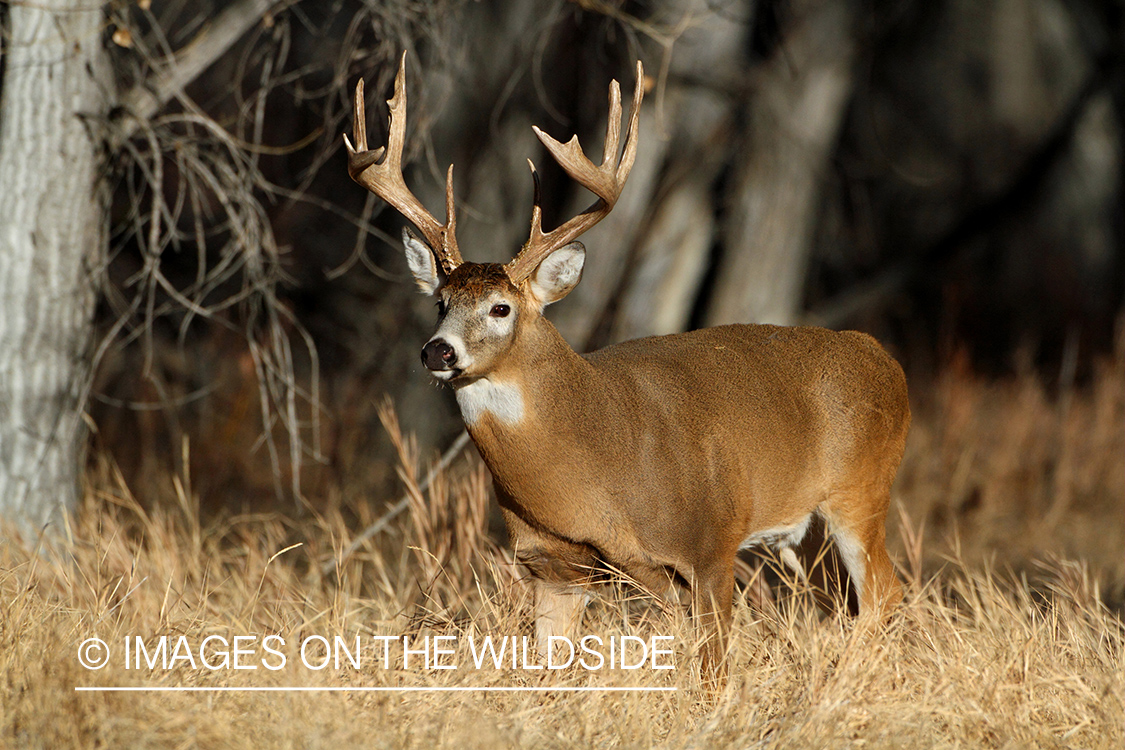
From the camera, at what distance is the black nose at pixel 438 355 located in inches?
147

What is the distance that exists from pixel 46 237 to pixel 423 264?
1754 mm

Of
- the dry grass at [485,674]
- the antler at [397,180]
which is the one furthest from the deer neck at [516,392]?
the dry grass at [485,674]

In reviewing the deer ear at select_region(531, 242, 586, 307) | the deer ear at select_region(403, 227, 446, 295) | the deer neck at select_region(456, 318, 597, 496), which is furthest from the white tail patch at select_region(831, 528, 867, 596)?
the deer ear at select_region(403, 227, 446, 295)

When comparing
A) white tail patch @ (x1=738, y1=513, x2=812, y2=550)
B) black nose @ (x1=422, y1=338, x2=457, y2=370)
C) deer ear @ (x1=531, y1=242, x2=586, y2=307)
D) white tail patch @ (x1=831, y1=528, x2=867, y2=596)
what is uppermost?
deer ear @ (x1=531, y1=242, x2=586, y2=307)

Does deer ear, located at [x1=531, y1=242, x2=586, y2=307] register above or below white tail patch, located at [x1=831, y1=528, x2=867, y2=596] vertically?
above

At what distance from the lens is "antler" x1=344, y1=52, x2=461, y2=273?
166 inches

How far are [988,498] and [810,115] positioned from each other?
2.80 meters

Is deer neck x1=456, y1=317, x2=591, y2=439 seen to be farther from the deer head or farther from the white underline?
the white underline

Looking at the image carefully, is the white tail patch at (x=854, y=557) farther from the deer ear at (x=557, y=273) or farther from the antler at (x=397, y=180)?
the antler at (x=397, y=180)

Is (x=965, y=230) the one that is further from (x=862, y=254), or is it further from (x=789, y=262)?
(x=862, y=254)

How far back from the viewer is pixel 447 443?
27.8 ft

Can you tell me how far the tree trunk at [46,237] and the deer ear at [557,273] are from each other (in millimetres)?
2143

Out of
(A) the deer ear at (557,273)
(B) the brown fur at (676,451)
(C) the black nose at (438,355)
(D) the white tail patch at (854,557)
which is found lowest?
(D) the white tail patch at (854,557)

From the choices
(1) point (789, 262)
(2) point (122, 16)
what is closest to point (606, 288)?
(1) point (789, 262)
